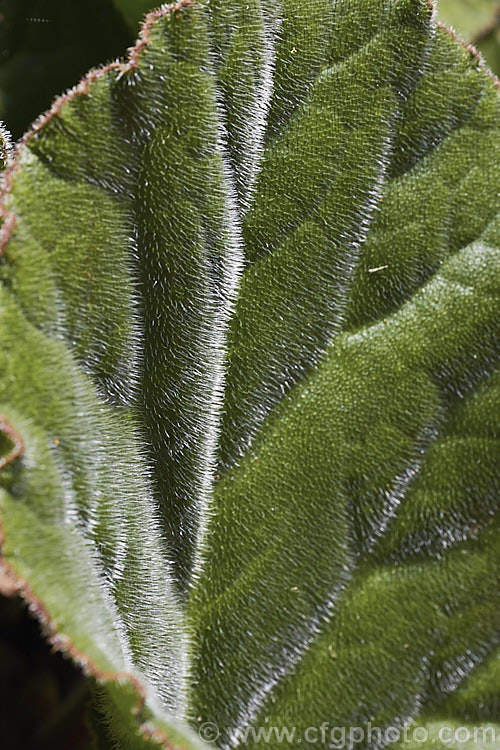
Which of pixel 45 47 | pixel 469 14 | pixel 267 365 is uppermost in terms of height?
pixel 469 14

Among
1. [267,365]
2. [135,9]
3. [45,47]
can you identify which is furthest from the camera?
[45,47]

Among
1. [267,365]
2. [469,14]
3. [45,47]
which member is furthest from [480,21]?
[267,365]

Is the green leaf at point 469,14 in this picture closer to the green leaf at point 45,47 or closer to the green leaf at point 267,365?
the green leaf at point 45,47

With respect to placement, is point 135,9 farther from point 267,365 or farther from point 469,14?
point 469,14

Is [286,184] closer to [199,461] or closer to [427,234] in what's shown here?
[427,234]

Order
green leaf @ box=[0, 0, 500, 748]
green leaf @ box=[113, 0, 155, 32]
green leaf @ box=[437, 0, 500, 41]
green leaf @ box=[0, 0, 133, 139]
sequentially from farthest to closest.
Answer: green leaf @ box=[437, 0, 500, 41], green leaf @ box=[0, 0, 133, 139], green leaf @ box=[113, 0, 155, 32], green leaf @ box=[0, 0, 500, 748]

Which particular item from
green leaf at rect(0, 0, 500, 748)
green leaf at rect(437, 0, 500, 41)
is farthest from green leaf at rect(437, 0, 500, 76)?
green leaf at rect(0, 0, 500, 748)

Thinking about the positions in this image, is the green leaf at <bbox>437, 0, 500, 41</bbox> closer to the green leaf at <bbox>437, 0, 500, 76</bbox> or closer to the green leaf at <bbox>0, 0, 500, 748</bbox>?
the green leaf at <bbox>437, 0, 500, 76</bbox>

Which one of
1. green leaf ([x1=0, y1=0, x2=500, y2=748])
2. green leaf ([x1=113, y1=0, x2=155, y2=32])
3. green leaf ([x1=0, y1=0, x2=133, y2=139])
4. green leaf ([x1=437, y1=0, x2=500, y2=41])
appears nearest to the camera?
green leaf ([x1=0, y1=0, x2=500, y2=748])

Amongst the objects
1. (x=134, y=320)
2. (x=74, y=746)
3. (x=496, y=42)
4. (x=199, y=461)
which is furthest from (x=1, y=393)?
(x=496, y=42)
